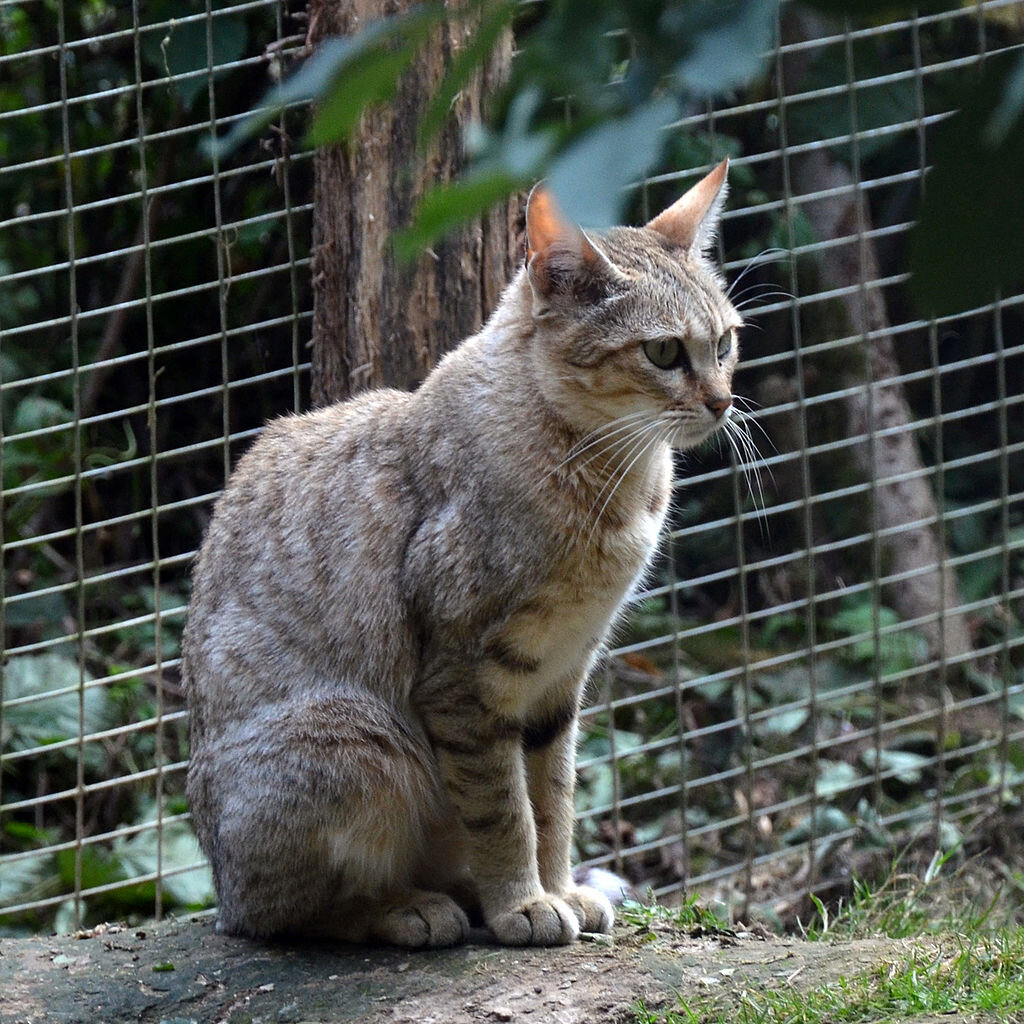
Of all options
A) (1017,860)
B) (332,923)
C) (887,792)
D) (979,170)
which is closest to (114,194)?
(332,923)

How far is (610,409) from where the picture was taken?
295 centimetres

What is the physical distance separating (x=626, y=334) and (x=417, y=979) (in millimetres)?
1405

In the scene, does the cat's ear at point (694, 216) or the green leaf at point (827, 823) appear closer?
the cat's ear at point (694, 216)

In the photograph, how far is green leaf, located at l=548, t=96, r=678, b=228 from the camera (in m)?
0.74

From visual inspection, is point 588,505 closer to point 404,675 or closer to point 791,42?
point 404,675

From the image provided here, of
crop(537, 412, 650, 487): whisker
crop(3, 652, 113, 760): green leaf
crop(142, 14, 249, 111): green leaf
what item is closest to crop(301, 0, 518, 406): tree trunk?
crop(142, 14, 249, 111): green leaf

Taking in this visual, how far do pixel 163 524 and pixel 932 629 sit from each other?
3164mm

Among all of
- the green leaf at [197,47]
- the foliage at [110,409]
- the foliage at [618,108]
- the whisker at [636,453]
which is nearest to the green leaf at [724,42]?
the foliage at [618,108]

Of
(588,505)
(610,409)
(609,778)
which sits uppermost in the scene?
(610,409)

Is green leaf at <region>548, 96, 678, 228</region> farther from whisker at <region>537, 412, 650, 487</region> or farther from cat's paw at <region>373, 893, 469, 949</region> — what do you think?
cat's paw at <region>373, 893, 469, 949</region>

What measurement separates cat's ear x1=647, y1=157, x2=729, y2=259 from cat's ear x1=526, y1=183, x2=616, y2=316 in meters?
0.34

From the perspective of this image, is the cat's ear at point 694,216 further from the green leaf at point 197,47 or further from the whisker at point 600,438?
the green leaf at point 197,47

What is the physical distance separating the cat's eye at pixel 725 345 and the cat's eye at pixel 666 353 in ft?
0.45

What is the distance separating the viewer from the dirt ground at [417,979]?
9.02 feet
